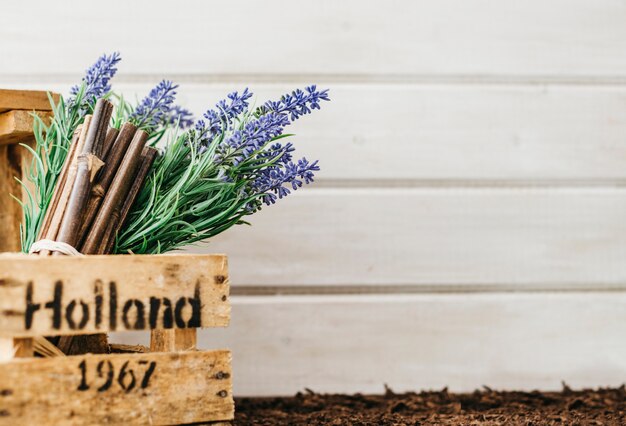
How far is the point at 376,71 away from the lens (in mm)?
1599

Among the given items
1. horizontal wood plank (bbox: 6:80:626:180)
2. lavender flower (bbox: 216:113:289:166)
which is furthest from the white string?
horizontal wood plank (bbox: 6:80:626:180)

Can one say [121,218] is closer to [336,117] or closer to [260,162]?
[260,162]

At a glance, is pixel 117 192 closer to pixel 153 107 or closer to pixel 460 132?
pixel 153 107

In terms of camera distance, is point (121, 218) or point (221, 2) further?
point (221, 2)

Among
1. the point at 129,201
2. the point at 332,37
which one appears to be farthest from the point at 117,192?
the point at 332,37

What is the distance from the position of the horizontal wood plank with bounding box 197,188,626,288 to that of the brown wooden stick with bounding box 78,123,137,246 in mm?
492

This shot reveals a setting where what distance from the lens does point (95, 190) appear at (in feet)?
3.49

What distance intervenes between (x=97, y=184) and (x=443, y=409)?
86cm

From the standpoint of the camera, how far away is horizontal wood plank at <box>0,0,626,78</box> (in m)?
1.56

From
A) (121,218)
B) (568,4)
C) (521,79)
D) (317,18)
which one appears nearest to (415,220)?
(521,79)

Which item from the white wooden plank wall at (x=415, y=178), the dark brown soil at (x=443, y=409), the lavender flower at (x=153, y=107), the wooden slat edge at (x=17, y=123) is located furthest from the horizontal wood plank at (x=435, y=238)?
the wooden slat edge at (x=17, y=123)

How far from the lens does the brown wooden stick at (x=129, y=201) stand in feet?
3.50

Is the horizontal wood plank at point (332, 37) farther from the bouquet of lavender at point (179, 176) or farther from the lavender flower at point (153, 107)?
the bouquet of lavender at point (179, 176)

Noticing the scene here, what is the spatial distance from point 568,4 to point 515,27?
0.15 metres
